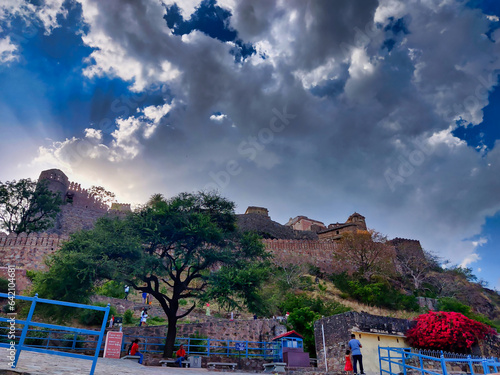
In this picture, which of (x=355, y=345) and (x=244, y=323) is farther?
(x=244, y=323)

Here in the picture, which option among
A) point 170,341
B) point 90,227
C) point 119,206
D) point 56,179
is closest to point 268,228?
point 119,206

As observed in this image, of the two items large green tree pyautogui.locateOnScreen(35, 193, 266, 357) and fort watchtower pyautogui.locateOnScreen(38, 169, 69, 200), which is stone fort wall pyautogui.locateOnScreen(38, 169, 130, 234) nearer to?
fort watchtower pyautogui.locateOnScreen(38, 169, 69, 200)

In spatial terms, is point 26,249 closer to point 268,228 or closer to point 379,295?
point 268,228

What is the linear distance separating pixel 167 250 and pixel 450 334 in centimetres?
1272

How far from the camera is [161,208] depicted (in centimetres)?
1739

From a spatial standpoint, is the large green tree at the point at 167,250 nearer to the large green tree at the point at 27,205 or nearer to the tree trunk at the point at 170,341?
the tree trunk at the point at 170,341

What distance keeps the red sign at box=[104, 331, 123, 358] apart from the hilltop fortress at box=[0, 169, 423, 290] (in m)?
13.7

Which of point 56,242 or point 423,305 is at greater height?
point 56,242

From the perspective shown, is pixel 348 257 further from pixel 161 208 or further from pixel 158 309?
pixel 161 208

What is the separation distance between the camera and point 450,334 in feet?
44.3

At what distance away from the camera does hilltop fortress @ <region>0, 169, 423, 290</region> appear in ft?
86.4

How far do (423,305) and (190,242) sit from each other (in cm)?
2432

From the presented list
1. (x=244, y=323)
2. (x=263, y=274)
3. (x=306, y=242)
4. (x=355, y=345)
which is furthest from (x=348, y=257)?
(x=355, y=345)

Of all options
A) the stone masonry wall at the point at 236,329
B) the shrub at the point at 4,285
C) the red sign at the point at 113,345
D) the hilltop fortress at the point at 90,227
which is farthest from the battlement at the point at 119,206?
the red sign at the point at 113,345
